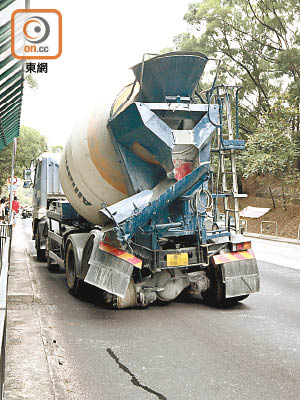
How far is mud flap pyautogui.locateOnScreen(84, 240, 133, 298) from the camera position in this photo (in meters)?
7.09

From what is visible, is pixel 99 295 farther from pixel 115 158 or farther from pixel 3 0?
pixel 3 0

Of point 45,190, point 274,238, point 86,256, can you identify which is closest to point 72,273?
point 86,256

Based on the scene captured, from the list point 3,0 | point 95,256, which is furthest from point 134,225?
point 3,0

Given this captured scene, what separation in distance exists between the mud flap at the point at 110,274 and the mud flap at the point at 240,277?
163cm

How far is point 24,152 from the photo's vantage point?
4631cm

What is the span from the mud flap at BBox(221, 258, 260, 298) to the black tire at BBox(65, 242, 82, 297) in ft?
8.58

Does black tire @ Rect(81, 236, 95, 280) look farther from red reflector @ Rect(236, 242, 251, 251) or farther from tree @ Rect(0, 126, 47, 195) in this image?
tree @ Rect(0, 126, 47, 195)

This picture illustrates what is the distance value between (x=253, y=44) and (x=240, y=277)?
23.4 metres

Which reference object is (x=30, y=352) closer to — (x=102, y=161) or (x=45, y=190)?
(x=102, y=161)

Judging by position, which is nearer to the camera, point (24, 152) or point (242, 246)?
point (242, 246)

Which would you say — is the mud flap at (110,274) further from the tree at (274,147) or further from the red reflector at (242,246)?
the tree at (274,147)

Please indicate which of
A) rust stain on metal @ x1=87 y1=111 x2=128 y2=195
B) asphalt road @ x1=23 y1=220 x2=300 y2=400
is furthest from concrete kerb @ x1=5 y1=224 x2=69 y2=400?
rust stain on metal @ x1=87 y1=111 x2=128 y2=195

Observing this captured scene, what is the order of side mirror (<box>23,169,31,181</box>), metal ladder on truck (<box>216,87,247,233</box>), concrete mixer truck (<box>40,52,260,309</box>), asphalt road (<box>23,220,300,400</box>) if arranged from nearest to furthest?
asphalt road (<box>23,220,300,400</box>)
concrete mixer truck (<box>40,52,260,309</box>)
metal ladder on truck (<box>216,87,247,233</box>)
side mirror (<box>23,169,31,181</box>)

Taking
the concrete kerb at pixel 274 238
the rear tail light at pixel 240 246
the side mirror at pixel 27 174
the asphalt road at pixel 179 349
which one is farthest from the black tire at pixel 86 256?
the concrete kerb at pixel 274 238
